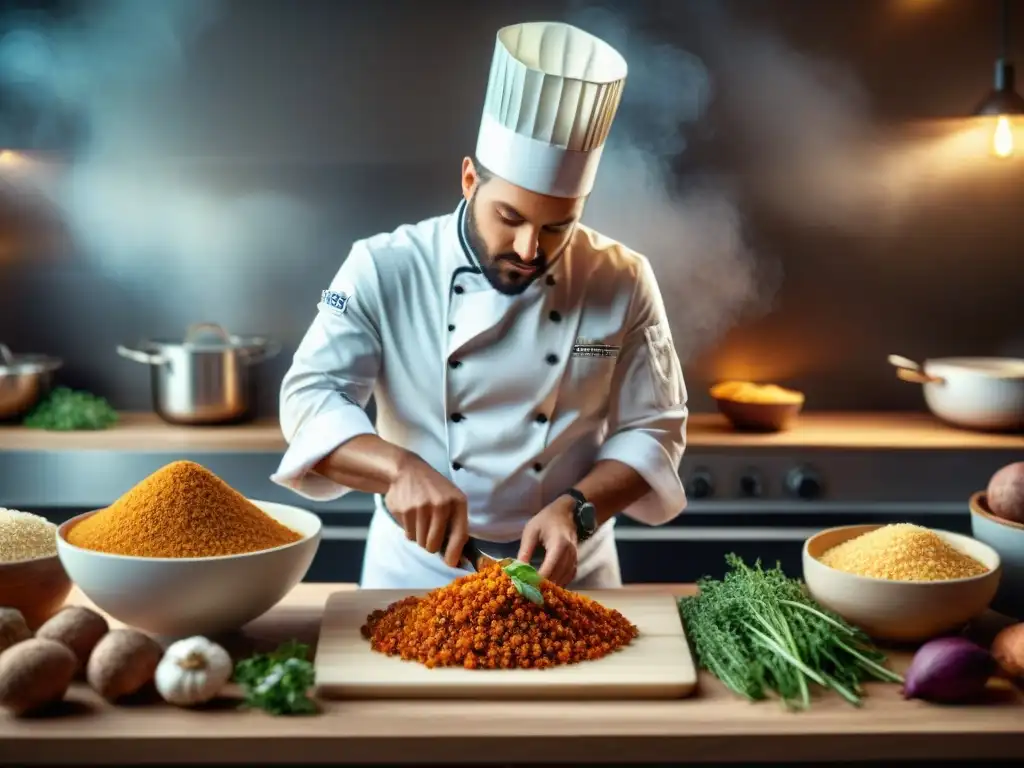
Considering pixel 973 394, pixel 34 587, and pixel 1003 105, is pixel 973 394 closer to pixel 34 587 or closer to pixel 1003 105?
pixel 1003 105

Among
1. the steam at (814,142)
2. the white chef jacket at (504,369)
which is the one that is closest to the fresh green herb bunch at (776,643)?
the white chef jacket at (504,369)

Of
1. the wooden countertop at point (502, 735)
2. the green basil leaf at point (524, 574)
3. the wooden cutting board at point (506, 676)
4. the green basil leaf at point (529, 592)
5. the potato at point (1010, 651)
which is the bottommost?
the wooden countertop at point (502, 735)

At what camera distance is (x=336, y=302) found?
77.3 inches

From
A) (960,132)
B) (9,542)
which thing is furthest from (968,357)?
(9,542)

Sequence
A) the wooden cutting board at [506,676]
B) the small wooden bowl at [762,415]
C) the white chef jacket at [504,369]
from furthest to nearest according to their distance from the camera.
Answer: the small wooden bowl at [762,415] → the white chef jacket at [504,369] → the wooden cutting board at [506,676]

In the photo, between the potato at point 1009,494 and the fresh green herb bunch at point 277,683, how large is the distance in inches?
38.6

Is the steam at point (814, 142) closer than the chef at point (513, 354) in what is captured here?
No

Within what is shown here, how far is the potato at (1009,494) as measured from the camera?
1573 mm

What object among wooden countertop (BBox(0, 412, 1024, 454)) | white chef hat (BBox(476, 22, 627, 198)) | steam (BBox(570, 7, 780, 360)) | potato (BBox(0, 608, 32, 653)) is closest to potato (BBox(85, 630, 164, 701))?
potato (BBox(0, 608, 32, 653))

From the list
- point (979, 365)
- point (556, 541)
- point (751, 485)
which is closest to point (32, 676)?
point (556, 541)

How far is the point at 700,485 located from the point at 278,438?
1.13 metres

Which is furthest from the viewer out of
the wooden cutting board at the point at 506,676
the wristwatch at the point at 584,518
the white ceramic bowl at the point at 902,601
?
the wristwatch at the point at 584,518

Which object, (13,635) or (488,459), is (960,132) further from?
(13,635)

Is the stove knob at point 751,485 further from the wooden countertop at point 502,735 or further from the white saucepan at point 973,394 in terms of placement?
the wooden countertop at point 502,735
